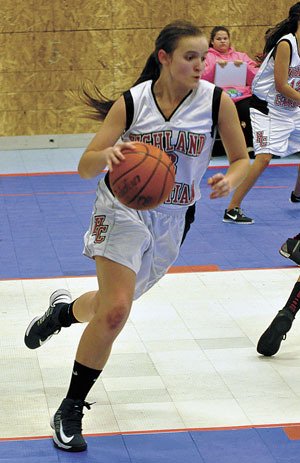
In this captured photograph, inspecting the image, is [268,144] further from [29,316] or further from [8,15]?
[8,15]

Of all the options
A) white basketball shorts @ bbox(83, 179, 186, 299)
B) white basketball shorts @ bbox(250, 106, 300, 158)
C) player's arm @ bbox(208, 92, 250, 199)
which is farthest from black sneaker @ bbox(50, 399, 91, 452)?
white basketball shorts @ bbox(250, 106, 300, 158)

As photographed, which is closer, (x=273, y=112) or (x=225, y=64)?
(x=273, y=112)

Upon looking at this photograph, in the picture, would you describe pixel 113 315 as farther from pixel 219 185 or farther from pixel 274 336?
pixel 274 336

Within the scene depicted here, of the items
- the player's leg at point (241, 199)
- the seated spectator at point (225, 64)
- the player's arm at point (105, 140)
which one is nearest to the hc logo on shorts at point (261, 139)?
the player's leg at point (241, 199)

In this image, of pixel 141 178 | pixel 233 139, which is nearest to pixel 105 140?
pixel 141 178

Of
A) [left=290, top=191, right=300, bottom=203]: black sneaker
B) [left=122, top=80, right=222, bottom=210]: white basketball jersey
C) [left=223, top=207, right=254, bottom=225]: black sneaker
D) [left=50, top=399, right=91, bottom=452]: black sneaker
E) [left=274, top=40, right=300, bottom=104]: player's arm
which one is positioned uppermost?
[left=122, top=80, right=222, bottom=210]: white basketball jersey

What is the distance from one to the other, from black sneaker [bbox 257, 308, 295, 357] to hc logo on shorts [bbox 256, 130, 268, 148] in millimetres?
3451

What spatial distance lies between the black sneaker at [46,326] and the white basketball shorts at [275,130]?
3766 mm

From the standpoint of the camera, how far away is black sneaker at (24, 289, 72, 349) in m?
4.90

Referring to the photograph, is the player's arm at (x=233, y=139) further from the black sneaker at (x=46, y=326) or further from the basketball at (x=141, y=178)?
the black sneaker at (x=46, y=326)

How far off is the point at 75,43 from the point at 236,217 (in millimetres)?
4336

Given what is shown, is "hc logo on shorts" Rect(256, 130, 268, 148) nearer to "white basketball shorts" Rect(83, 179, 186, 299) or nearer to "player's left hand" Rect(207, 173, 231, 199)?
"white basketball shorts" Rect(83, 179, 186, 299)

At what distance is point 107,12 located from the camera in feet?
37.7

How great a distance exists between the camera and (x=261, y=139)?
8.38 meters
